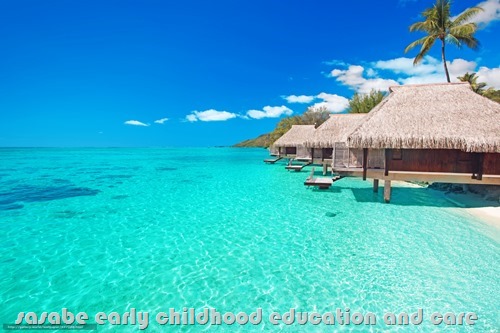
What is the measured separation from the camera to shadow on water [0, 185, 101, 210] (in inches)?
493

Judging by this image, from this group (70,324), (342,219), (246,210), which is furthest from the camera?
(246,210)

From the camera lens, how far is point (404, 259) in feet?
20.1

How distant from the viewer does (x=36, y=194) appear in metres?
14.5

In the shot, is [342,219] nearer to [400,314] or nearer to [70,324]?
[400,314]

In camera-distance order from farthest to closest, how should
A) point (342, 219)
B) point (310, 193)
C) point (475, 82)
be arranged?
point (475, 82), point (310, 193), point (342, 219)

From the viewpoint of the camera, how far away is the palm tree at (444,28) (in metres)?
16.4

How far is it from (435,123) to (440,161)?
67.7 inches

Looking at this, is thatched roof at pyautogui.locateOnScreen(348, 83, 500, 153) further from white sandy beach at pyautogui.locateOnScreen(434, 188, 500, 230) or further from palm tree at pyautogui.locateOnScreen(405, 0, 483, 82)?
palm tree at pyautogui.locateOnScreen(405, 0, 483, 82)

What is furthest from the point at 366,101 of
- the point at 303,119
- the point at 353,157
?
the point at 353,157

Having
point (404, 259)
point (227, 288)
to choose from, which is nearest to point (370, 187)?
point (404, 259)

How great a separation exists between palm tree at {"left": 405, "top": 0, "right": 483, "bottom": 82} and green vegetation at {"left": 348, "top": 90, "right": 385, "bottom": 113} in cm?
1226

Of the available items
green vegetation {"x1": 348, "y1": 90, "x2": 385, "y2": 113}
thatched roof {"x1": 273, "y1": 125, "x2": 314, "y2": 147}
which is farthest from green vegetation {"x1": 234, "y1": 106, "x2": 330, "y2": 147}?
thatched roof {"x1": 273, "y1": 125, "x2": 314, "y2": 147}

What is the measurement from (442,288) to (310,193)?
29.0ft

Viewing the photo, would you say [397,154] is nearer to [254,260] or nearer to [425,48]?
[254,260]
